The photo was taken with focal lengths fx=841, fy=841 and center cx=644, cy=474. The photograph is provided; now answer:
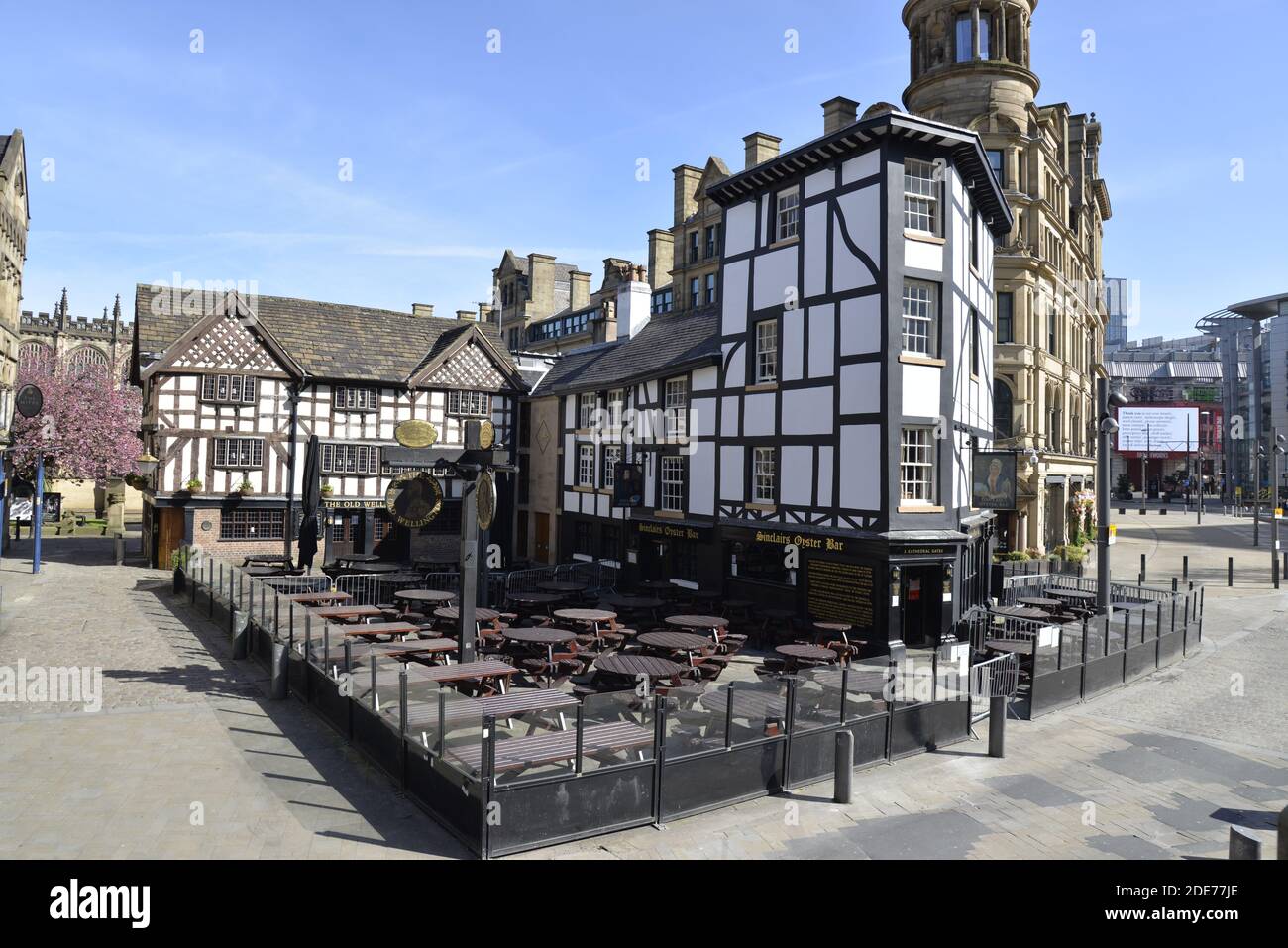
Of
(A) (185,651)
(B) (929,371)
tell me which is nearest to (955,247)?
(B) (929,371)

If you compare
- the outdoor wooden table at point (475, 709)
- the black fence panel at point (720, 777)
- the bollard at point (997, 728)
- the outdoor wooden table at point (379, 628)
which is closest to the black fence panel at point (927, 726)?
the bollard at point (997, 728)

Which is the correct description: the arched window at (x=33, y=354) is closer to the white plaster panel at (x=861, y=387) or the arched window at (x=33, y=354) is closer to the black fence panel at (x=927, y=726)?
the white plaster panel at (x=861, y=387)

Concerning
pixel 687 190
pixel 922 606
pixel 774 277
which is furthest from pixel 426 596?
pixel 687 190

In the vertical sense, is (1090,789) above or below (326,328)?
Result: below

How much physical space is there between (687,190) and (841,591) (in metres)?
32.7

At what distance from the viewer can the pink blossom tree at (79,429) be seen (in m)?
42.2

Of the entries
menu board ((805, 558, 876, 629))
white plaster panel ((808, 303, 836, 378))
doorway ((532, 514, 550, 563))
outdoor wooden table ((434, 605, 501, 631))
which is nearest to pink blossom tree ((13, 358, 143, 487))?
doorway ((532, 514, 550, 563))

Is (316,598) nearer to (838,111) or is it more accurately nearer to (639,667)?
(639,667)

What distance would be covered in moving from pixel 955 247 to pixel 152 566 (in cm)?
2822

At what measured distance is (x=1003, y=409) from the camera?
34.8 m

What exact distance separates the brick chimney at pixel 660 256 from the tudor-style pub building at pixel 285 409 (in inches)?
689

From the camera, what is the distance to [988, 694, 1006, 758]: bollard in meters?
11.8

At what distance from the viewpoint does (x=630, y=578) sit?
2677cm
